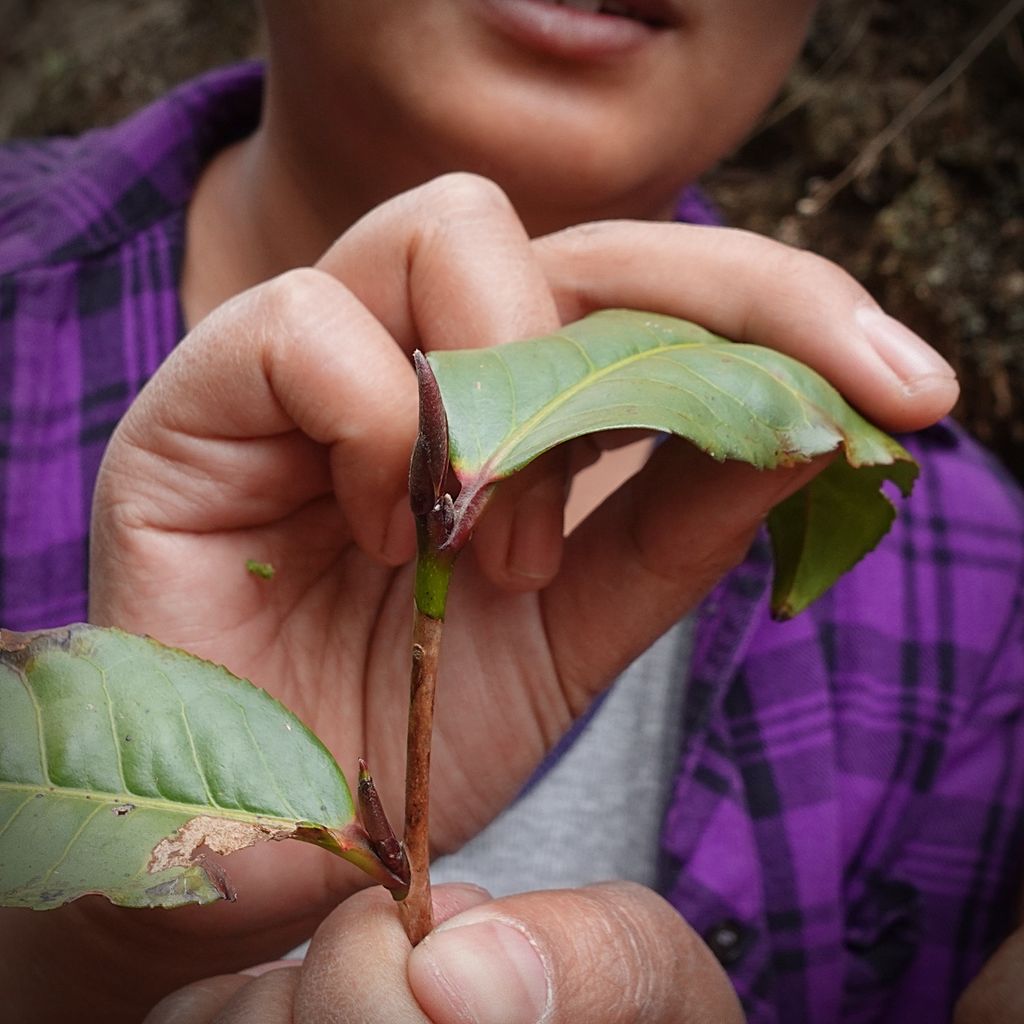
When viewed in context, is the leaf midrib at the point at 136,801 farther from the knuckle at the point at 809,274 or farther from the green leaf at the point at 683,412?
the knuckle at the point at 809,274

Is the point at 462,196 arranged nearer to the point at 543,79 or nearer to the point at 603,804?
the point at 543,79

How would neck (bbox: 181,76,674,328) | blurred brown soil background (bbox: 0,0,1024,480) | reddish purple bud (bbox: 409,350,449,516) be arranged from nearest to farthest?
reddish purple bud (bbox: 409,350,449,516) < neck (bbox: 181,76,674,328) < blurred brown soil background (bbox: 0,0,1024,480)

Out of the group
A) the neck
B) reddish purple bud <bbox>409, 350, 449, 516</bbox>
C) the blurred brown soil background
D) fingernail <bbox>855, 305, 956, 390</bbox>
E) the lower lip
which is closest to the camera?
reddish purple bud <bbox>409, 350, 449, 516</bbox>

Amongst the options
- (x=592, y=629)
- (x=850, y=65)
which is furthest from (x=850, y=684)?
(x=850, y=65)

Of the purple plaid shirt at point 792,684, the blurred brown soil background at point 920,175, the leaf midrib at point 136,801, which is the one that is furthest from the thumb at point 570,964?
the blurred brown soil background at point 920,175

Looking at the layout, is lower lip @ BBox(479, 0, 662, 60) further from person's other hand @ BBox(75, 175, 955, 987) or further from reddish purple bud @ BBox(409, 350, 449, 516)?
reddish purple bud @ BBox(409, 350, 449, 516)

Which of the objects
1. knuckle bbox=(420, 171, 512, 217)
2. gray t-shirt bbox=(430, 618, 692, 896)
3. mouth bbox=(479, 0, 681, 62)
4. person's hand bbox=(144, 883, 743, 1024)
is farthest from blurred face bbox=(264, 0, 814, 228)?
person's hand bbox=(144, 883, 743, 1024)
